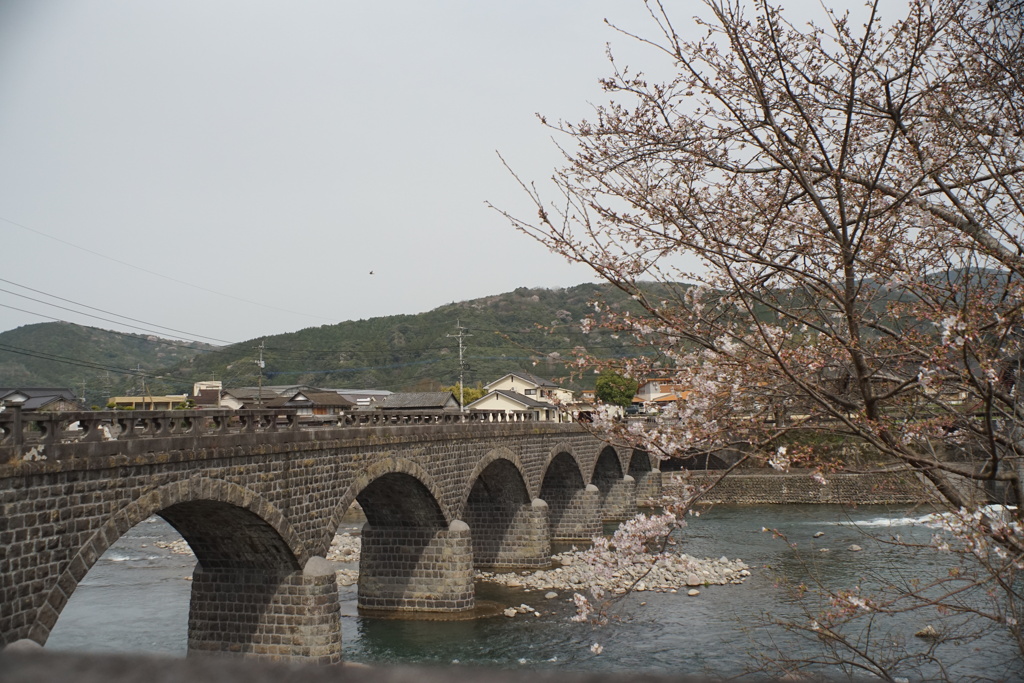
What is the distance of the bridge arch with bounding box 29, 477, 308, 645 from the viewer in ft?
39.5

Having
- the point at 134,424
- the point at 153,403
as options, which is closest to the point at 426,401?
the point at 153,403

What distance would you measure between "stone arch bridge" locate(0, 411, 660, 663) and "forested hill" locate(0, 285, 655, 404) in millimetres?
70725

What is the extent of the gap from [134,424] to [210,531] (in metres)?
4.46

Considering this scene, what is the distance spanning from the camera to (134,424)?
13398 millimetres

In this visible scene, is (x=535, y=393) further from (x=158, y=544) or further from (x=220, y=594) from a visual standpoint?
(x=220, y=594)

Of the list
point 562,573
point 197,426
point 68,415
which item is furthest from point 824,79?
point 562,573

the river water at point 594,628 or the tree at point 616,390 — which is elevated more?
the tree at point 616,390

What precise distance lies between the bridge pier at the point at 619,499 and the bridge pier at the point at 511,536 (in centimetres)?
1475

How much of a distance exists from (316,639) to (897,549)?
74.4ft

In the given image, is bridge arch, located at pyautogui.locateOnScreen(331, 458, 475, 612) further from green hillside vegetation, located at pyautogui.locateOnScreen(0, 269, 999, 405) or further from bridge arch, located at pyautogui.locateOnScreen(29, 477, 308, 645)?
green hillside vegetation, located at pyautogui.locateOnScreen(0, 269, 999, 405)

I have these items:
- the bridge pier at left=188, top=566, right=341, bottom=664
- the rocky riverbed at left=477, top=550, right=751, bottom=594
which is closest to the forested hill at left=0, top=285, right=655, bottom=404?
the rocky riverbed at left=477, top=550, right=751, bottom=594

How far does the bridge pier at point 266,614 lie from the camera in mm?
17203

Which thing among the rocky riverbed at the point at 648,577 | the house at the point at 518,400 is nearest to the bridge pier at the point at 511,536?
the rocky riverbed at the point at 648,577

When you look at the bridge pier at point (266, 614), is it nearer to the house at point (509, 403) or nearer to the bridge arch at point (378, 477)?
the bridge arch at point (378, 477)
